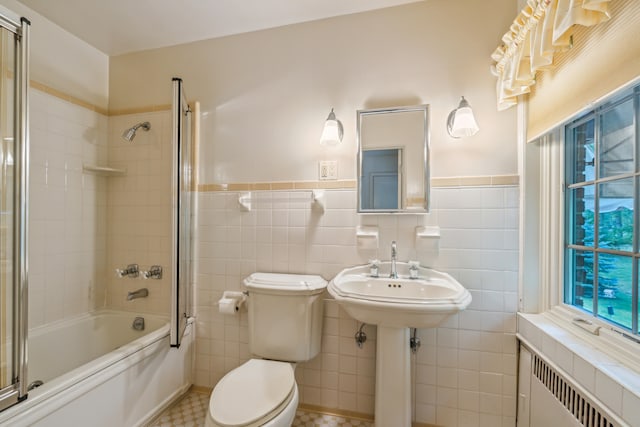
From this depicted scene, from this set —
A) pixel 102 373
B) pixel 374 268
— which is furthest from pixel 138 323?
pixel 374 268

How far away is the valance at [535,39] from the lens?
868mm

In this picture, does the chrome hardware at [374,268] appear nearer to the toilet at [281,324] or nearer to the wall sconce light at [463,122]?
the toilet at [281,324]

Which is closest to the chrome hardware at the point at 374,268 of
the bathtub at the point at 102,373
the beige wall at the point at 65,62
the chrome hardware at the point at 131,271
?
the bathtub at the point at 102,373

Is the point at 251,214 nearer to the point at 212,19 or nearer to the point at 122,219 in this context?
the point at 122,219

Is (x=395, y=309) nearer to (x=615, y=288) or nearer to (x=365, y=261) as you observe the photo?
(x=365, y=261)

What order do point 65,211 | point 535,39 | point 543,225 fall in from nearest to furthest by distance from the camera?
point 535,39, point 543,225, point 65,211

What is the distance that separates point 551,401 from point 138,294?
232cm

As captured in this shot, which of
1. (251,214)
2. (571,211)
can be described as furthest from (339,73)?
(571,211)

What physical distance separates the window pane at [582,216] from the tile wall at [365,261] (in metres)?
0.22

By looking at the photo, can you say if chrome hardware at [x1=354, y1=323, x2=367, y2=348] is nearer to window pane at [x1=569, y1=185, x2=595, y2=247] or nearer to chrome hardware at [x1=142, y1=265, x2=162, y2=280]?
window pane at [x1=569, y1=185, x2=595, y2=247]

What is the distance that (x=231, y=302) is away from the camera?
5.39ft

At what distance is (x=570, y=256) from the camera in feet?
4.19

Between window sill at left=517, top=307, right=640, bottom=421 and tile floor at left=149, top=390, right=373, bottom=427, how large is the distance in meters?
1.00

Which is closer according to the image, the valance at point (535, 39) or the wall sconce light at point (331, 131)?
the valance at point (535, 39)
